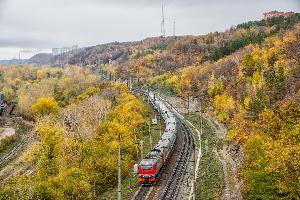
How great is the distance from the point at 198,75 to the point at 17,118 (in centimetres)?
6327

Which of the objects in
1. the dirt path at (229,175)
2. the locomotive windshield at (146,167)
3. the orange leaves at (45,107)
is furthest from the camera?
the orange leaves at (45,107)

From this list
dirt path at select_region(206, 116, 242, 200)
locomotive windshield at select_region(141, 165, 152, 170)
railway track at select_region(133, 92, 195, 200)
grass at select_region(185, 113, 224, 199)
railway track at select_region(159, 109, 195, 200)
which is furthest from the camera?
locomotive windshield at select_region(141, 165, 152, 170)

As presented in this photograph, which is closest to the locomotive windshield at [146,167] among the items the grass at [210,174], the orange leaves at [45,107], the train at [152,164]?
the train at [152,164]

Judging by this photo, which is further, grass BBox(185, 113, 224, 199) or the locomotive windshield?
the locomotive windshield

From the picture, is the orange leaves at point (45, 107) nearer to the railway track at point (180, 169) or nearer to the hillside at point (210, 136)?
the hillside at point (210, 136)

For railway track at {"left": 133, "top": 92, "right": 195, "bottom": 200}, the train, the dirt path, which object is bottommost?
railway track at {"left": 133, "top": 92, "right": 195, "bottom": 200}

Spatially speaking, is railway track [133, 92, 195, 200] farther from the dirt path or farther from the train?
the dirt path

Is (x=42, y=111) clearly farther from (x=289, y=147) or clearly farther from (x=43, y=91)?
(x=289, y=147)

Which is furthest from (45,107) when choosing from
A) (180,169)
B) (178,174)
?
(178,174)

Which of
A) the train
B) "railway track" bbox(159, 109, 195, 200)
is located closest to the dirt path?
"railway track" bbox(159, 109, 195, 200)

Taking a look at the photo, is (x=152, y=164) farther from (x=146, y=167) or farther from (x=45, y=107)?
(x=45, y=107)

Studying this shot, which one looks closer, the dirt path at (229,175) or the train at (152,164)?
the dirt path at (229,175)

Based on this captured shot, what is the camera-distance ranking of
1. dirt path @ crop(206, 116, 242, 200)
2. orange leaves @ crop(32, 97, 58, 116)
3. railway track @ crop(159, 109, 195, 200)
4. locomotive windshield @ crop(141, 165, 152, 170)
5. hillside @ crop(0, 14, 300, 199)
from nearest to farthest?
hillside @ crop(0, 14, 300, 199)
dirt path @ crop(206, 116, 242, 200)
railway track @ crop(159, 109, 195, 200)
locomotive windshield @ crop(141, 165, 152, 170)
orange leaves @ crop(32, 97, 58, 116)

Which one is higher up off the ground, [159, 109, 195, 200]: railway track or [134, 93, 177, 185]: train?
[134, 93, 177, 185]: train
